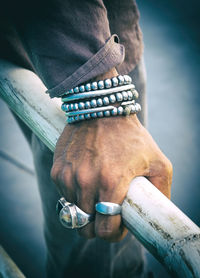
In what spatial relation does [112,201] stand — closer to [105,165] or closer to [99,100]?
[105,165]

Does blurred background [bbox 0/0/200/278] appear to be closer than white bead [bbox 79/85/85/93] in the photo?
No

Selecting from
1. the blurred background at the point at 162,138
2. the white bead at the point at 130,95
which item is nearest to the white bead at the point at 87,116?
the white bead at the point at 130,95

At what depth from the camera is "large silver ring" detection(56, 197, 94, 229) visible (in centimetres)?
45

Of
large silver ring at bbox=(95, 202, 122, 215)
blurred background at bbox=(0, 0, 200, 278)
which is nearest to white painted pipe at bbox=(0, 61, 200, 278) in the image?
large silver ring at bbox=(95, 202, 122, 215)

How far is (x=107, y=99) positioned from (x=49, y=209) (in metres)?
0.71

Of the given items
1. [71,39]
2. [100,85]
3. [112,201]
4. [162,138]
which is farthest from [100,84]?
[162,138]

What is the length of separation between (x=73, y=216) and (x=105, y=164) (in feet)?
0.39

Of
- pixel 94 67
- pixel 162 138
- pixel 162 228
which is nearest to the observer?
pixel 162 228

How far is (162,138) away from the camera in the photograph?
2.45m

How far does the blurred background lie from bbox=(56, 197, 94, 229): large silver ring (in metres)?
1.44

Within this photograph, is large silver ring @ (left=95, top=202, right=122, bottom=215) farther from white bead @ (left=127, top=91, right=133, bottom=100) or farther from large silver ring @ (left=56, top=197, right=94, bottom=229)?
white bead @ (left=127, top=91, right=133, bottom=100)

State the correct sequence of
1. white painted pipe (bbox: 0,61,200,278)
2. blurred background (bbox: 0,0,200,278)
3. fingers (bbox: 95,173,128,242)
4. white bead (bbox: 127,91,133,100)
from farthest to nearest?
blurred background (bbox: 0,0,200,278) < white bead (bbox: 127,91,133,100) < fingers (bbox: 95,173,128,242) < white painted pipe (bbox: 0,61,200,278)

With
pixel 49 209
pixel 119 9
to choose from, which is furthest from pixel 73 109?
pixel 49 209

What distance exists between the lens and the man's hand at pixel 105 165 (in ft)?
1.46
